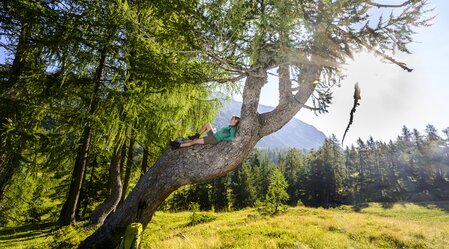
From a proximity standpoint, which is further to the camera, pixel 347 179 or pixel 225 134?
pixel 347 179

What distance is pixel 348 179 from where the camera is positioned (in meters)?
84.6

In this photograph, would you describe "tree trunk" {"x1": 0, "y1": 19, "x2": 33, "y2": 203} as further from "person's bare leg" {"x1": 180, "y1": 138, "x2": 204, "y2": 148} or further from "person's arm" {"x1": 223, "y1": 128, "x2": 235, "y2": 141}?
"person's arm" {"x1": 223, "y1": 128, "x2": 235, "y2": 141}

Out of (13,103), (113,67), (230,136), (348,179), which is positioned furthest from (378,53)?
(348,179)

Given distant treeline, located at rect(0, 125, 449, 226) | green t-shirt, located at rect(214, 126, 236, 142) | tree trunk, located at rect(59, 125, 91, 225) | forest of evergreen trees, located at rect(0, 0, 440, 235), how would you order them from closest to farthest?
forest of evergreen trees, located at rect(0, 0, 440, 235), green t-shirt, located at rect(214, 126, 236, 142), tree trunk, located at rect(59, 125, 91, 225), distant treeline, located at rect(0, 125, 449, 226)

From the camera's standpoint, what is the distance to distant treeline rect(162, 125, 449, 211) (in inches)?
2319

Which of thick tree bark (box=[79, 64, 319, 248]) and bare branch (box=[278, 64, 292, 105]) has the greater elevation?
bare branch (box=[278, 64, 292, 105])

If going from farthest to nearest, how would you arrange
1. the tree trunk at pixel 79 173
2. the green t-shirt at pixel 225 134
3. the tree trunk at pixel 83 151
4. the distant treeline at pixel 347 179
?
the distant treeline at pixel 347 179, the tree trunk at pixel 79 173, the tree trunk at pixel 83 151, the green t-shirt at pixel 225 134

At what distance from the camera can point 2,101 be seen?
6980 millimetres

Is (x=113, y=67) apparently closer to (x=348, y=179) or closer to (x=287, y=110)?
(x=287, y=110)

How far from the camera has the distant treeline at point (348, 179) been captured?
58.9 m

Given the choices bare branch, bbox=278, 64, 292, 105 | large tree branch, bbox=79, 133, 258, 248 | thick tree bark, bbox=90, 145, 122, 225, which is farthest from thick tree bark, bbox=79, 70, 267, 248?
thick tree bark, bbox=90, 145, 122, 225

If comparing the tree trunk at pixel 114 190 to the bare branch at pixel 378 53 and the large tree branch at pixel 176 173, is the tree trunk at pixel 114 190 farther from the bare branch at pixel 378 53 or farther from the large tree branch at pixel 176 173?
the bare branch at pixel 378 53

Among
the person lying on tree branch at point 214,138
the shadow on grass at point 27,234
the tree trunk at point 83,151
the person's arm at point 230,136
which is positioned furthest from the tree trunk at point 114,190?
the person's arm at point 230,136

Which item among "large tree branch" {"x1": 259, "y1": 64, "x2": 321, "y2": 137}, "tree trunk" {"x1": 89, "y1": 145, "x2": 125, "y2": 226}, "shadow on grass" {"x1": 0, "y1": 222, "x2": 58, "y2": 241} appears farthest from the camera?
"shadow on grass" {"x1": 0, "y1": 222, "x2": 58, "y2": 241}
